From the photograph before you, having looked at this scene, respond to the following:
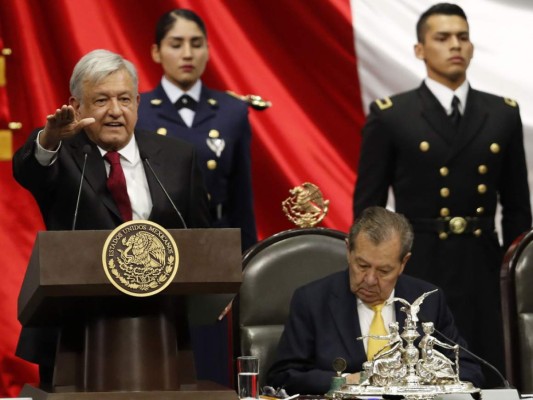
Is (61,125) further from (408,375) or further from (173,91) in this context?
(173,91)

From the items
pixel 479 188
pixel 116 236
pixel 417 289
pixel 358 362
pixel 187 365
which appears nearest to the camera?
pixel 116 236

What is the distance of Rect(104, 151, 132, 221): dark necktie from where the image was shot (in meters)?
2.70

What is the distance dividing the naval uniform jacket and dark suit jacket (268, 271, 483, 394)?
0.83 m

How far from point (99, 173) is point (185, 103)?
5.32 feet

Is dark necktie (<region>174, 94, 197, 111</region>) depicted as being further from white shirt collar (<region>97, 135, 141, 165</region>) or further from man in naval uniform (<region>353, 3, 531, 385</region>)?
white shirt collar (<region>97, 135, 141, 165</region>)

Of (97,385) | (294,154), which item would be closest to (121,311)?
(97,385)

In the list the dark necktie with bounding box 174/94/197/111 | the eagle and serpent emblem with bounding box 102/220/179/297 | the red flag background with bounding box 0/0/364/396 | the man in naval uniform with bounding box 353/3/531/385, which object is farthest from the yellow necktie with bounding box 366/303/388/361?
the red flag background with bounding box 0/0/364/396

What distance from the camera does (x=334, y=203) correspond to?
5.09 m

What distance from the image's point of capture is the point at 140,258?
2.21 meters

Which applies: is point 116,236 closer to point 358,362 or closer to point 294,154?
point 358,362

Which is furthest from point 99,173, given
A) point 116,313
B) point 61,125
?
point 116,313

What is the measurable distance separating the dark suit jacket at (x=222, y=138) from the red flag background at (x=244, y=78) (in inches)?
21.2

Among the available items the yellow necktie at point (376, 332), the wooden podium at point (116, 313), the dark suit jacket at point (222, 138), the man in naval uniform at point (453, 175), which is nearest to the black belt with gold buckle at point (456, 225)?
the man in naval uniform at point (453, 175)

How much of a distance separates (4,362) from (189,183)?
6.44ft
